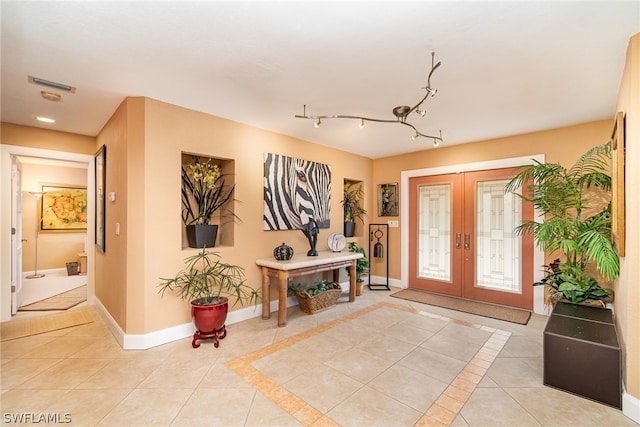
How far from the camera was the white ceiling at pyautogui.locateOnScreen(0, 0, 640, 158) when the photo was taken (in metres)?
1.72

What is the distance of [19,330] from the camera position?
133 inches

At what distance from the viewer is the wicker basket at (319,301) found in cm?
392

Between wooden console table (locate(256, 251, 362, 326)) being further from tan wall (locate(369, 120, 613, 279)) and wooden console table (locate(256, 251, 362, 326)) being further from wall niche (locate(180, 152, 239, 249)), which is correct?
tan wall (locate(369, 120, 613, 279))

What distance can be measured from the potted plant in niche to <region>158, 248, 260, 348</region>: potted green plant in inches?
8.1

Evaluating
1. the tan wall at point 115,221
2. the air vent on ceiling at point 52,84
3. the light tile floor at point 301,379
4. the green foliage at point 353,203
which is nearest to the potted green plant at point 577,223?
the light tile floor at point 301,379

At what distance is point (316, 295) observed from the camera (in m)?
3.96

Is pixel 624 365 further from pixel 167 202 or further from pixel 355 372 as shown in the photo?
pixel 167 202

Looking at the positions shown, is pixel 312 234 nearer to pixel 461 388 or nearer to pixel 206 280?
pixel 206 280

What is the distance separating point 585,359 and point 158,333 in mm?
3793

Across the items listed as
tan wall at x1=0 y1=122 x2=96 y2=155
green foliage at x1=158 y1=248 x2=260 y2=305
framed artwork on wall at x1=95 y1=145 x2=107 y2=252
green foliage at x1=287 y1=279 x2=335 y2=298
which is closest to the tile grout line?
green foliage at x1=287 y1=279 x2=335 y2=298

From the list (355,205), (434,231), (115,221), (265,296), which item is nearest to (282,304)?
(265,296)

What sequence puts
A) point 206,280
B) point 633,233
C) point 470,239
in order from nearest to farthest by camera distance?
point 633,233 < point 206,280 < point 470,239

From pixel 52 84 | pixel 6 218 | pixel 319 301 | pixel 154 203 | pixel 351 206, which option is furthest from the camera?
pixel 351 206

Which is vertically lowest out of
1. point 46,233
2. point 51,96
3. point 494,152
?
point 46,233
